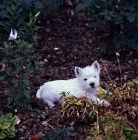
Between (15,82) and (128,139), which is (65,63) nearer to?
(15,82)

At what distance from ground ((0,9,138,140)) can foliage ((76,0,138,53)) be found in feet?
Result: 0.80

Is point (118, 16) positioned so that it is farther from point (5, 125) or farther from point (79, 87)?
point (5, 125)

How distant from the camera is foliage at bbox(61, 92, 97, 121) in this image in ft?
15.5

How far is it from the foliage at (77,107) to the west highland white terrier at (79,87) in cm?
9

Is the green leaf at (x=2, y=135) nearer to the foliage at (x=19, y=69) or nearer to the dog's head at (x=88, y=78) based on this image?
the foliage at (x=19, y=69)

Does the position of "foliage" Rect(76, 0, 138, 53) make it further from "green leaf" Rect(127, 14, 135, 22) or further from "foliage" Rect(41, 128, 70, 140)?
"foliage" Rect(41, 128, 70, 140)

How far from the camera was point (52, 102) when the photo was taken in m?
5.08

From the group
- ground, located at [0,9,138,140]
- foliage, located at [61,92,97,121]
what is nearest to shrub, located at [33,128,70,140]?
ground, located at [0,9,138,140]

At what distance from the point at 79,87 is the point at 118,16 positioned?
4.65ft

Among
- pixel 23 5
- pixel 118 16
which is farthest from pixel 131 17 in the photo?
pixel 23 5

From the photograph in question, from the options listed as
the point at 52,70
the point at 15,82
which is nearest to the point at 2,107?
the point at 15,82

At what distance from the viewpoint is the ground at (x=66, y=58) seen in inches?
187

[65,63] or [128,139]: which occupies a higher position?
[65,63]

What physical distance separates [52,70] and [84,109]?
139cm
